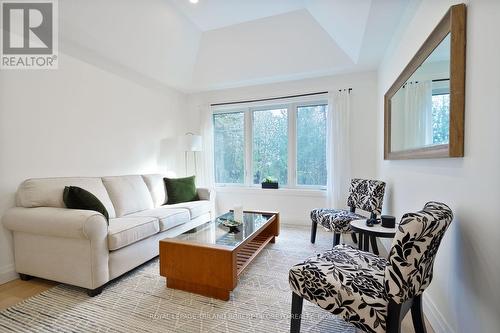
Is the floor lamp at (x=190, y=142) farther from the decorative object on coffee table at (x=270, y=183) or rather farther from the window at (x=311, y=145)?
the window at (x=311, y=145)

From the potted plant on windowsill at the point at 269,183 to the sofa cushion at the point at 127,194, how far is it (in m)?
1.85

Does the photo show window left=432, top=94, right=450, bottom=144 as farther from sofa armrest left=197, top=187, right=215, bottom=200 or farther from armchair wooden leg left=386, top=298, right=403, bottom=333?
sofa armrest left=197, top=187, right=215, bottom=200

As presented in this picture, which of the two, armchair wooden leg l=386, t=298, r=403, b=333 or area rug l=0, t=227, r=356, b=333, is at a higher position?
armchair wooden leg l=386, t=298, r=403, b=333

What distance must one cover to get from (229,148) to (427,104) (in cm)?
329

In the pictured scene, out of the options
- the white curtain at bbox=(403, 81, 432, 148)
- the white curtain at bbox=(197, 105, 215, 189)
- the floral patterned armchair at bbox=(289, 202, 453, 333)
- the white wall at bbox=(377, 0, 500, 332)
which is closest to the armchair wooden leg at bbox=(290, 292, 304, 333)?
the floral patterned armchair at bbox=(289, 202, 453, 333)

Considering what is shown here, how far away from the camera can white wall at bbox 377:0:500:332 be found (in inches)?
39.4

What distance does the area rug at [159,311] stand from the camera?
151 cm

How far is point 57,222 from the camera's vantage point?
188cm

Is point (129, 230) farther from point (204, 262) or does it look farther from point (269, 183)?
point (269, 183)

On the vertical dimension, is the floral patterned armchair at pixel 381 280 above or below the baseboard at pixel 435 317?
above

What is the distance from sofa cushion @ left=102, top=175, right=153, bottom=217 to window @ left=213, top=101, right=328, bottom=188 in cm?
164

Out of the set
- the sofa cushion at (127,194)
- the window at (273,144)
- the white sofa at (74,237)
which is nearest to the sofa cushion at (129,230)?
the white sofa at (74,237)

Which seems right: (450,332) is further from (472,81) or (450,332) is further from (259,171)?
(259,171)

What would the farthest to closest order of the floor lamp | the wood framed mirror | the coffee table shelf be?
1. the floor lamp
2. the coffee table shelf
3. the wood framed mirror
